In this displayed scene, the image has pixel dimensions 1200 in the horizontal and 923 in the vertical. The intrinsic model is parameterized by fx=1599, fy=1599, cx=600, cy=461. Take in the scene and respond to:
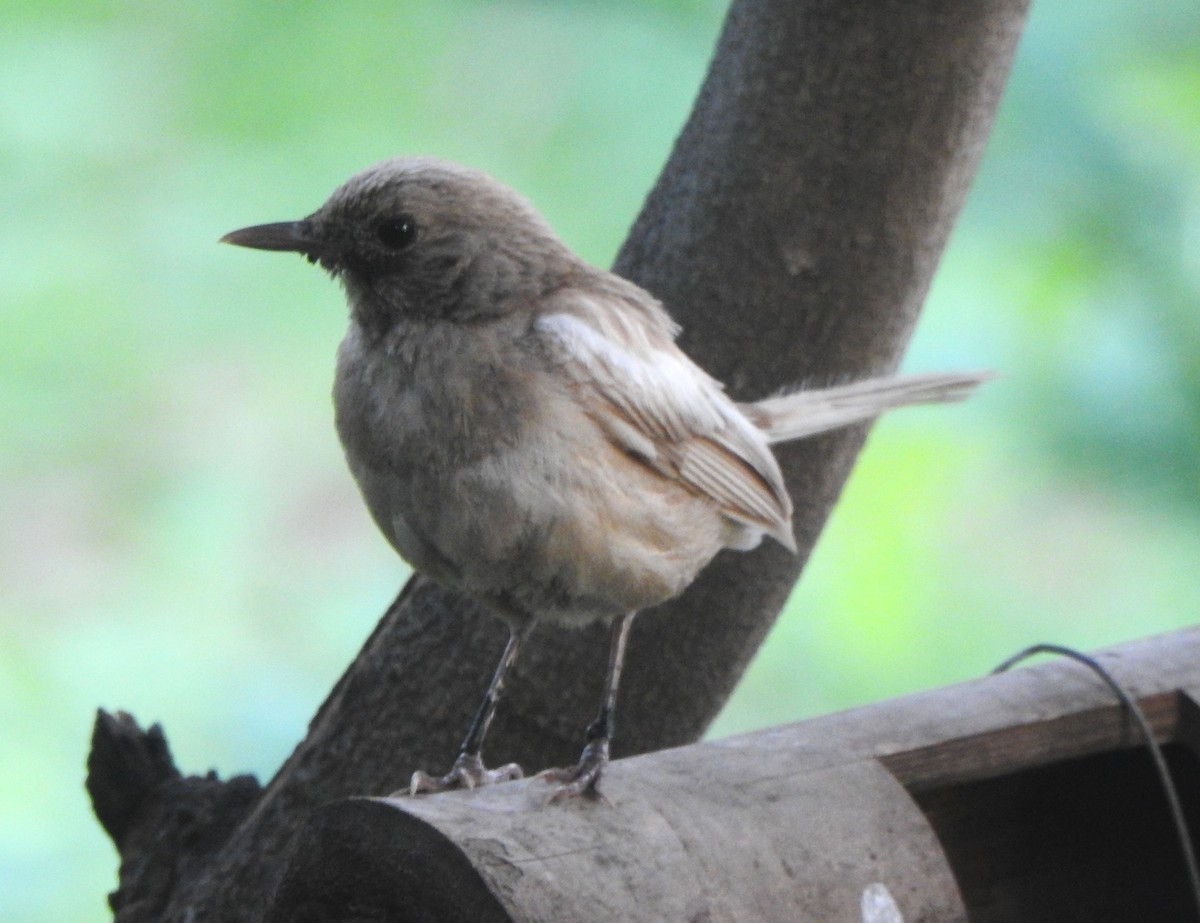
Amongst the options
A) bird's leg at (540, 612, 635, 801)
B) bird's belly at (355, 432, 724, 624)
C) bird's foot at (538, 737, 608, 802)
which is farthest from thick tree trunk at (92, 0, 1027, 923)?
bird's foot at (538, 737, 608, 802)

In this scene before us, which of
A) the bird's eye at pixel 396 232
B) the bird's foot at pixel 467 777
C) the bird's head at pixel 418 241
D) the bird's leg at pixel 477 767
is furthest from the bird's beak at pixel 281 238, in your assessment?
the bird's foot at pixel 467 777

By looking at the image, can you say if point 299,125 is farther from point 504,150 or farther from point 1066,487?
point 1066,487

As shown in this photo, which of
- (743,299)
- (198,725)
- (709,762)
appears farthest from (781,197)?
(198,725)

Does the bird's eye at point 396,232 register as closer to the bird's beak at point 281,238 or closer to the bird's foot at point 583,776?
the bird's beak at point 281,238

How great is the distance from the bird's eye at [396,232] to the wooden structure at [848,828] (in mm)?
940

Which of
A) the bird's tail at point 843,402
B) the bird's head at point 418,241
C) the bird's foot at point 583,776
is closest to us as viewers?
the bird's foot at point 583,776

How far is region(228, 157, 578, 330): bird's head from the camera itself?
2.68m

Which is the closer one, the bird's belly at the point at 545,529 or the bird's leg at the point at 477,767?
the bird's belly at the point at 545,529

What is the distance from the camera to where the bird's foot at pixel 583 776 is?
7.27 feet

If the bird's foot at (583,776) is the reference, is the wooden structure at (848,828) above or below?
below

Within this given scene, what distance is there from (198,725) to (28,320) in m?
1.13

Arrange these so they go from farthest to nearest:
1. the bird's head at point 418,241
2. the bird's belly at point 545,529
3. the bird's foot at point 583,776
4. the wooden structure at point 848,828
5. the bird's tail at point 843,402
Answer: the bird's tail at point 843,402
the bird's head at point 418,241
the bird's belly at point 545,529
the bird's foot at point 583,776
the wooden structure at point 848,828

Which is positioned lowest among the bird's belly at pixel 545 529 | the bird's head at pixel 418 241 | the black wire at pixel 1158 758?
the black wire at pixel 1158 758

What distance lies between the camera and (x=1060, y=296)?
431 centimetres
